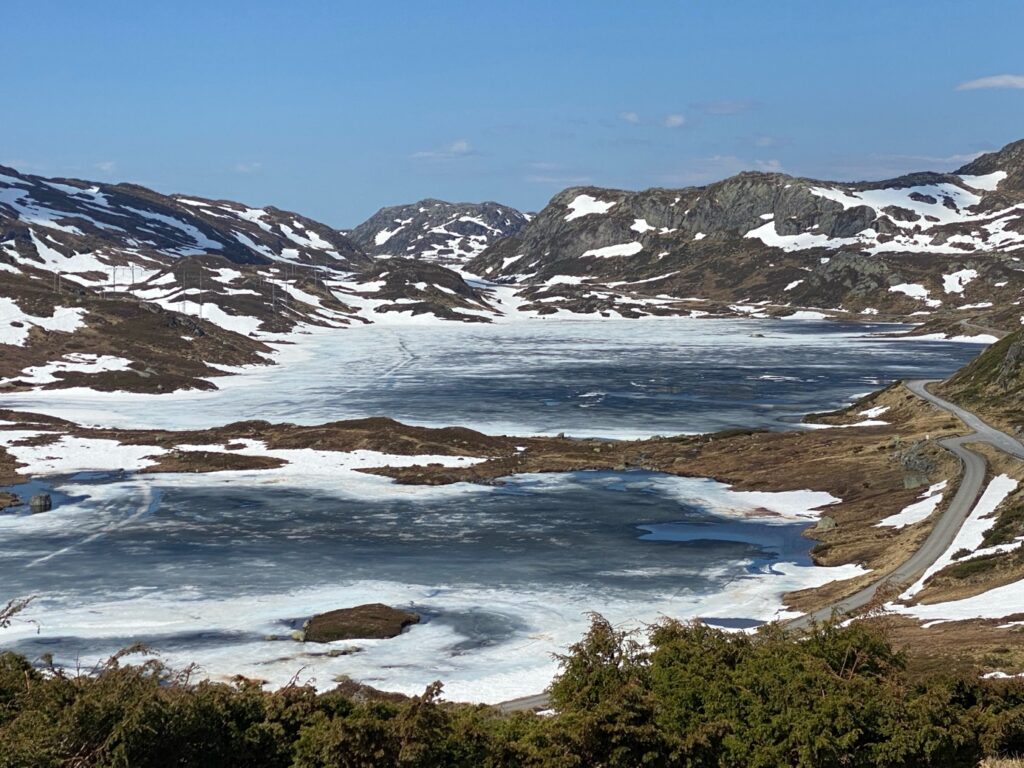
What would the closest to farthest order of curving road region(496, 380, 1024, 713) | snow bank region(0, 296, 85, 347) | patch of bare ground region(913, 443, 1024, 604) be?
curving road region(496, 380, 1024, 713)
patch of bare ground region(913, 443, 1024, 604)
snow bank region(0, 296, 85, 347)

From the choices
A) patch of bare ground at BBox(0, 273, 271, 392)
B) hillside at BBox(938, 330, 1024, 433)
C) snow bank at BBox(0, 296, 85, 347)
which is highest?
snow bank at BBox(0, 296, 85, 347)

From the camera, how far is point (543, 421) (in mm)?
132125

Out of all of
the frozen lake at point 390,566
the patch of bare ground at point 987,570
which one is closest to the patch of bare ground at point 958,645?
the patch of bare ground at point 987,570

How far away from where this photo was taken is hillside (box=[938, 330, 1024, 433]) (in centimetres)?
10838

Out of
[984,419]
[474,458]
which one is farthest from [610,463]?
[984,419]

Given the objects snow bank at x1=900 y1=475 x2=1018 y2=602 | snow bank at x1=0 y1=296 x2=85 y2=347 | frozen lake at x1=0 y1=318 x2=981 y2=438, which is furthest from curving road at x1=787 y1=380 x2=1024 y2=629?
snow bank at x1=0 y1=296 x2=85 y2=347

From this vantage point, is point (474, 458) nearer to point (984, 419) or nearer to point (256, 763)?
point (984, 419)

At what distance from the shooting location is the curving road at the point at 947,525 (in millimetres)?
45359

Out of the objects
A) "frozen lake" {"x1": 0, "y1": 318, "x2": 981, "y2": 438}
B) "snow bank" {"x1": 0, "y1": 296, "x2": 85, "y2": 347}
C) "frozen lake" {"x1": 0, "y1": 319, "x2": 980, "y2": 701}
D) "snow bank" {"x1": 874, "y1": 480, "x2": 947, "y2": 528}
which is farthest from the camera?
"snow bank" {"x1": 0, "y1": 296, "x2": 85, "y2": 347}

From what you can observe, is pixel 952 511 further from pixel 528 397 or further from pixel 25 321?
pixel 25 321

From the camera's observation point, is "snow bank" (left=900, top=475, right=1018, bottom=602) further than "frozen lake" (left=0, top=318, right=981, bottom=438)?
No

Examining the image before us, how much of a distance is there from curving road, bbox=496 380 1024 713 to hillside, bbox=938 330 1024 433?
213 cm

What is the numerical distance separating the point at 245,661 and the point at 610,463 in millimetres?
58280

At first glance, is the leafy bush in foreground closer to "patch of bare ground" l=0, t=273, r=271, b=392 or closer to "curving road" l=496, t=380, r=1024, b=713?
"curving road" l=496, t=380, r=1024, b=713
